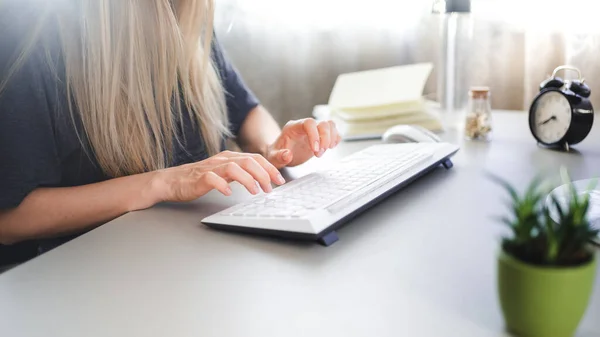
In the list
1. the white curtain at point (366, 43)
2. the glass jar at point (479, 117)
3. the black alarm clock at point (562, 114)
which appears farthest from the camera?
the white curtain at point (366, 43)

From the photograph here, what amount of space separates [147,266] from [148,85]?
41 centimetres

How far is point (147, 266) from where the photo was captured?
1.87 ft

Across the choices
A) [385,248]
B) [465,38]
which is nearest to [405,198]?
[385,248]

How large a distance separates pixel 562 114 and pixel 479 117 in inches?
5.9

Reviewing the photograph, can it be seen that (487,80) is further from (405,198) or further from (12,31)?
(12,31)

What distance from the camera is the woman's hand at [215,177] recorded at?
0.72m

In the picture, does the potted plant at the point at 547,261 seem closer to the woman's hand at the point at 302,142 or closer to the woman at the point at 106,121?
the woman at the point at 106,121

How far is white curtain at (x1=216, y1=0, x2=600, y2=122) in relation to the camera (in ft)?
5.01

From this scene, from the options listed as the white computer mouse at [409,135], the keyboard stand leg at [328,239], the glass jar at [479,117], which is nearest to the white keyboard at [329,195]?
the keyboard stand leg at [328,239]

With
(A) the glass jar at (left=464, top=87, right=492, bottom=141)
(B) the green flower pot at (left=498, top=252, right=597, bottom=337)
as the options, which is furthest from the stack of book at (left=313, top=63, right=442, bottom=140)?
(B) the green flower pot at (left=498, top=252, right=597, bottom=337)

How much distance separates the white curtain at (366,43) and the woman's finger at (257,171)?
0.91 metres

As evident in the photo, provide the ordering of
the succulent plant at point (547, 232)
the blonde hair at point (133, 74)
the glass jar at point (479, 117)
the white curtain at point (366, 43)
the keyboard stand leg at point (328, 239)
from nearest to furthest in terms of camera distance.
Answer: the succulent plant at point (547, 232), the keyboard stand leg at point (328, 239), the blonde hair at point (133, 74), the glass jar at point (479, 117), the white curtain at point (366, 43)

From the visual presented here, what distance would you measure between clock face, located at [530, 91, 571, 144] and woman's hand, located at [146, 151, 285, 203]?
52cm

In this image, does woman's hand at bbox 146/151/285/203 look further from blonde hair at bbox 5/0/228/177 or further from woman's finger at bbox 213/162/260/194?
blonde hair at bbox 5/0/228/177
